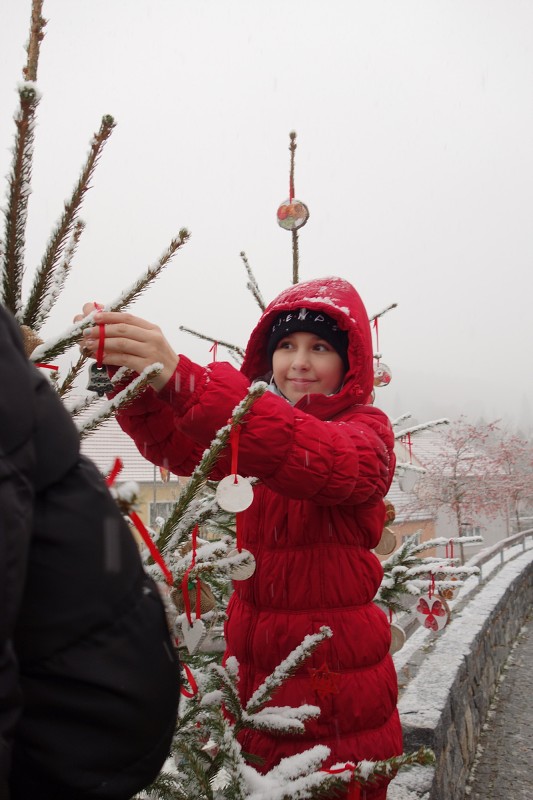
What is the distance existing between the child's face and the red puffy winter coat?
0.11 meters

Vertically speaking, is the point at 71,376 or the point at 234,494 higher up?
the point at 71,376

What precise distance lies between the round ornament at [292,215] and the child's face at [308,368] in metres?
1.62

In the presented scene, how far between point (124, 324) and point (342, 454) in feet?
2.14

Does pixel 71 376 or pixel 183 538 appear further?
pixel 183 538

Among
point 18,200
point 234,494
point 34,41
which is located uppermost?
point 34,41

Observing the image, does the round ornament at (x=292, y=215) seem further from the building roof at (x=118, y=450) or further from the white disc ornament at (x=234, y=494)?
the building roof at (x=118, y=450)

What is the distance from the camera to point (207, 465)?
3.88 feet

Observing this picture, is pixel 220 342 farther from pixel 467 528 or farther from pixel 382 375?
pixel 467 528

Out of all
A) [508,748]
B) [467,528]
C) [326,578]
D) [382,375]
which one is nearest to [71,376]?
[326,578]

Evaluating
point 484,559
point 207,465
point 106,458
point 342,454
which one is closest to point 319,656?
point 342,454

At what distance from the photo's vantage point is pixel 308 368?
2.06 meters

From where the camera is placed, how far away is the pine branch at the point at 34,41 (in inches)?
43.1

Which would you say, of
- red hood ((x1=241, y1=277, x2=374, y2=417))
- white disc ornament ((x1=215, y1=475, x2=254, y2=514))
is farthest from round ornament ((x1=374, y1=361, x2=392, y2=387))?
white disc ornament ((x1=215, y1=475, x2=254, y2=514))

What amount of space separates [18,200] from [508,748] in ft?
15.4
